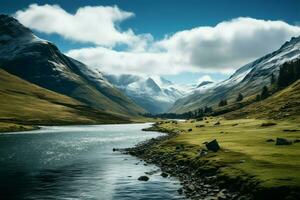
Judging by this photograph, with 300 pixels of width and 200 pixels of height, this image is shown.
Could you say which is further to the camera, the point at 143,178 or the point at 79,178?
the point at 79,178

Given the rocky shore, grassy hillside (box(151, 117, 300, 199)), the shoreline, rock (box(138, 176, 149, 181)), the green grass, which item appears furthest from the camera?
rock (box(138, 176, 149, 181))

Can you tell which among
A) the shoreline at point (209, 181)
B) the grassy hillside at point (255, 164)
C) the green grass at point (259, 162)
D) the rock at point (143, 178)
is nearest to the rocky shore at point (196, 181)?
the shoreline at point (209, 181)

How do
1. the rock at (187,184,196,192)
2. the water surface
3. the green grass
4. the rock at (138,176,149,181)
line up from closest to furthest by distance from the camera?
the green grass < the rock at (187,184,196,192) < the water surface < the rock at (138,176,149,181)

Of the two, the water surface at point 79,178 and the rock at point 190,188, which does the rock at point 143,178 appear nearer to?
the water surface at point 79,178

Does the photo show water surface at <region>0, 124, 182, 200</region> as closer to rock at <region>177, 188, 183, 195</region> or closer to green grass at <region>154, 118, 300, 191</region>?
rock at <region>177, 188, 183, 195</region>

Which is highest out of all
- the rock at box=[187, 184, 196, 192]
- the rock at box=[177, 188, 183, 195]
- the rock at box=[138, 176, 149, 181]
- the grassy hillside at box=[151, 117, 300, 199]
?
the grassy hillside at box=[151, 117, 300, 199]

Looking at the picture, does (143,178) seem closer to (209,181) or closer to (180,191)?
(180,191)

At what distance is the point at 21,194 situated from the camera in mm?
52312

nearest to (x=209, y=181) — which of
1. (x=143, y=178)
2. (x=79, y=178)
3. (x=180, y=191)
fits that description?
(x=180, y=191)

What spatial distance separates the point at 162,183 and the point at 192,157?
55.4ft

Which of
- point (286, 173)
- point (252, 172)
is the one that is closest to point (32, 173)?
point (252, 172)

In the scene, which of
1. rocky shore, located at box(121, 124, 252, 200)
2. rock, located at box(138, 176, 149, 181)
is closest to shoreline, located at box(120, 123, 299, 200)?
rocky shore, located at box(121, 124, 252, 200)

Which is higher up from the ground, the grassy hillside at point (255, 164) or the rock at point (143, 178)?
the grassy hillside at point (255, 164)

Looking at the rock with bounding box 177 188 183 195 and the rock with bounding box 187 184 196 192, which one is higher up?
the rock with bounding box 187 184 196 192
